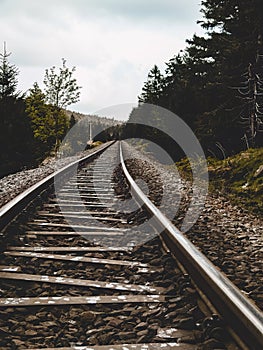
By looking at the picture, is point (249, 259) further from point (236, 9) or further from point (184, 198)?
point (236, 9)

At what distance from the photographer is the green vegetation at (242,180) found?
618 cm

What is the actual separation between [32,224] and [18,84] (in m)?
19.4

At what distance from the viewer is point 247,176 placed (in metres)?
7.41

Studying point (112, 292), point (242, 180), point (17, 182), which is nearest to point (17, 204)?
point (112, 292)

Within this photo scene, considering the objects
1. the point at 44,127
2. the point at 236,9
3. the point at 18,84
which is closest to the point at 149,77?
the point at 44,127

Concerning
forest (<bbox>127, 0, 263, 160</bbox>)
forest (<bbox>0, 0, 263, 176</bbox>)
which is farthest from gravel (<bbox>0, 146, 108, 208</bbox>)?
forest (<bbox>0, 0, 263, 176</bbox>)

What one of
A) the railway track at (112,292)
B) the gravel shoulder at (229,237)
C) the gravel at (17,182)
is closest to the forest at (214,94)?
the gravel at (17,182)

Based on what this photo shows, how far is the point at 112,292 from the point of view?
2.68 m

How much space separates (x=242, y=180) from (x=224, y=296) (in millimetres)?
5713

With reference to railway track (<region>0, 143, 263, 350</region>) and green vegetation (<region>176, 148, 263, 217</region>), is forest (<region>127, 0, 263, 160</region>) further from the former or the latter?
railway track (<region>0, 143, 263, 350</region>)

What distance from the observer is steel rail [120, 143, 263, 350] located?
1.76 metres

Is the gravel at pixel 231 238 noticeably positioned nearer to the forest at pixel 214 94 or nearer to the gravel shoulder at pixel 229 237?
the gravel shoulder at pixel 229 237

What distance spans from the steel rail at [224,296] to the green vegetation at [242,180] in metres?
2.70

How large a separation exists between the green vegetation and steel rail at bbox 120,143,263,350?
106 inches
